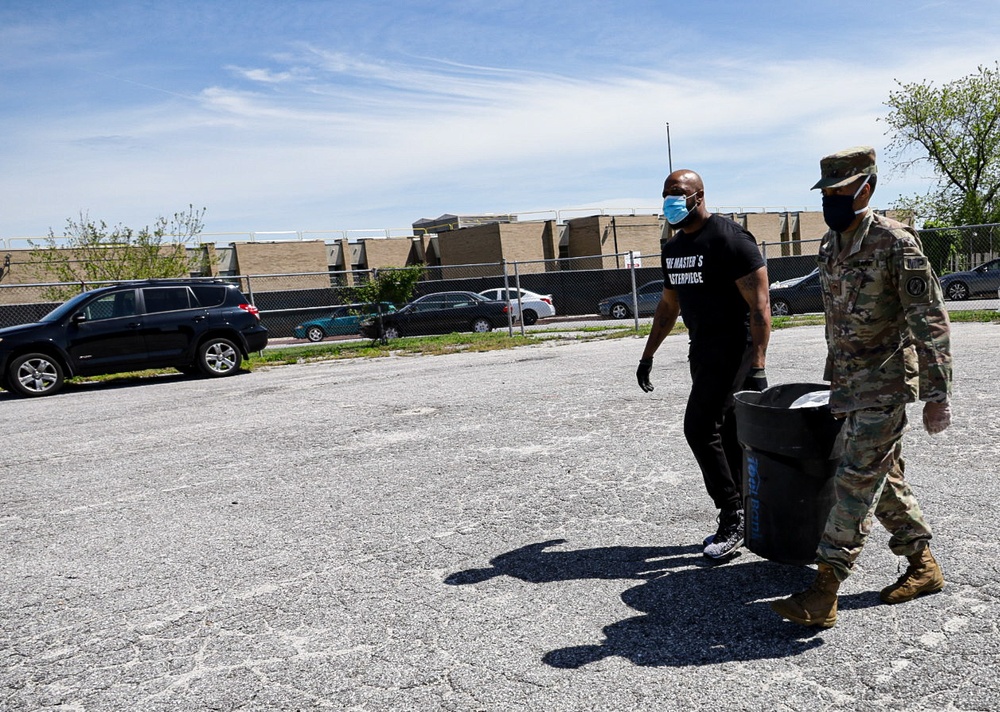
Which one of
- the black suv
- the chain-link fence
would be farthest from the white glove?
the chain-link fence

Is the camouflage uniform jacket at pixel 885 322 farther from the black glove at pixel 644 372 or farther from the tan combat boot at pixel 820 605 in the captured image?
the black glove at pixel 644 372

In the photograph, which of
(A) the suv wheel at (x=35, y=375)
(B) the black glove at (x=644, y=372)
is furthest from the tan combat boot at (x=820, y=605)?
(A) the suv wheel at (x=35, y=375)

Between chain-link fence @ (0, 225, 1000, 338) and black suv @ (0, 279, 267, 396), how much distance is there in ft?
9.90

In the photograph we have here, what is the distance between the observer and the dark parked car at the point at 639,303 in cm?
2797

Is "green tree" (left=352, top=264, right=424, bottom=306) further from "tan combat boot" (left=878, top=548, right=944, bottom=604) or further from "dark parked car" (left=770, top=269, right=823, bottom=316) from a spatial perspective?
"tan combat boot" (left=878, top=548, right=944, bottom=604)

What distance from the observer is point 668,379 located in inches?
390

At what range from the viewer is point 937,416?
9.54 ft

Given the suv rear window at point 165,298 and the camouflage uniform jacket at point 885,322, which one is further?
the suv rear window at point 165,298

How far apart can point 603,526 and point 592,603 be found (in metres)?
1.03

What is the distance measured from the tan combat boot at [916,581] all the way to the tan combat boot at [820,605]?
0.37 meters

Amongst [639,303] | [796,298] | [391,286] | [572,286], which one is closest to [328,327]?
[391,286]

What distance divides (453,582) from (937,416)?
89.0 inches

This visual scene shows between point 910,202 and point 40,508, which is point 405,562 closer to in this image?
point 40,508

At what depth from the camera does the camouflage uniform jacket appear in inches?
115
